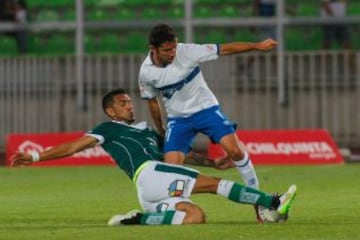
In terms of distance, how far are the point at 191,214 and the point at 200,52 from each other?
7.08 ft

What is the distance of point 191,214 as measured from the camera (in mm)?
13680

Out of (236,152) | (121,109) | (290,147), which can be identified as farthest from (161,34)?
(290,147)

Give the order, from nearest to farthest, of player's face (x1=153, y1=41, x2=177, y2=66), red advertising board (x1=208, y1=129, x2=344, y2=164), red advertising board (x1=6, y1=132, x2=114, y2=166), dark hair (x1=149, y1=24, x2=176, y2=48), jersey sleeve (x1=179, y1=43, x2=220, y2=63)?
dark hair (x1=149, y1=24, x2=176, y2=48), player's face (x1=153, y1=41, x2=177, y2=66), jersey sleeve (x1=179, y1=43, x2=220, y2=63), red advertising board (x1=208, y1=129, x2=344, y2=164), red advertising board (x1=6, y1=132, x2=114, y2=166)

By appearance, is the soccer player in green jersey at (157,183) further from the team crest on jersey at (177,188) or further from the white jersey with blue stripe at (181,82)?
the white jersey with blue stripe at (181,82)

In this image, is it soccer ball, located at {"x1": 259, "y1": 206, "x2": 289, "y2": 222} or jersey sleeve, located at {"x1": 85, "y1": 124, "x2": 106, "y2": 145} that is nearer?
soccer ball, located at {"x1": 259, "y1": 206, "x2": 289, "y2": 222}

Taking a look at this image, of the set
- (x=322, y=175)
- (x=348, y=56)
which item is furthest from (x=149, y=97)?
(x=348, y=56)

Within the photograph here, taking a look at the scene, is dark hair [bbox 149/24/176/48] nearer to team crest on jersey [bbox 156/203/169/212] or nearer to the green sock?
the green sock

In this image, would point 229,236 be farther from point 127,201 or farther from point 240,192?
point 127,201

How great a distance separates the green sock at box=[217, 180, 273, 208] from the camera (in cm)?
1365

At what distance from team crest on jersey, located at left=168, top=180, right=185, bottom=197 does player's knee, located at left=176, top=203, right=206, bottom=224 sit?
0.12 m

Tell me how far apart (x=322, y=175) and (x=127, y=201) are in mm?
5805

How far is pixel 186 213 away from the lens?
1369cm

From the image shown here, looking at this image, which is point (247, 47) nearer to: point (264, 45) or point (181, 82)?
point (264, 45)

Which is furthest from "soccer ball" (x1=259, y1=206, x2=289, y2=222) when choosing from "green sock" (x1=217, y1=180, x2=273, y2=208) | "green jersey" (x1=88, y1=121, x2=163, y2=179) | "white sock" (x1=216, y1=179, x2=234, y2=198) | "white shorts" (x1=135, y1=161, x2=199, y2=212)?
"green jersey" (x1=88, y1=121, x2=163, y2=179)
